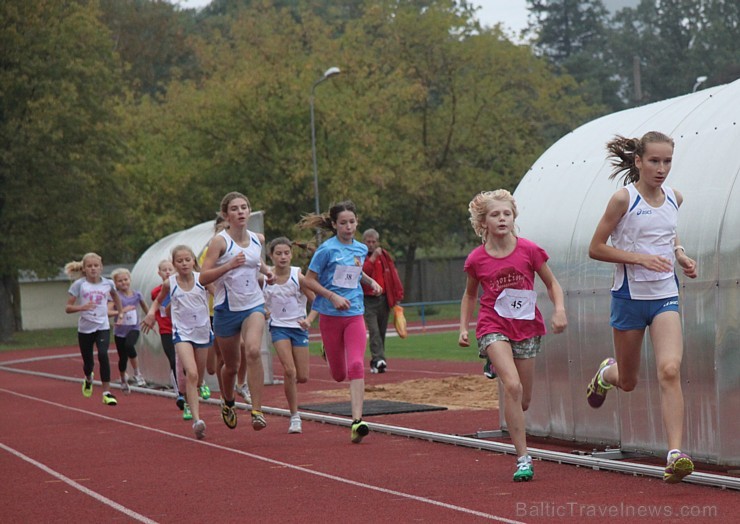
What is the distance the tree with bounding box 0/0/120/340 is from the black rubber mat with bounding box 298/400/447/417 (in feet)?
109

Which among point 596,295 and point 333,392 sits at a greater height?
point 596,295

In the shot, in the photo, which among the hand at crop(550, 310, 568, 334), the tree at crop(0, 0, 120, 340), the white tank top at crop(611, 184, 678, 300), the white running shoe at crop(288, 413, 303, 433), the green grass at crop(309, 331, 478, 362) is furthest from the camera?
the tree at crop(0, 0, 120, 340)

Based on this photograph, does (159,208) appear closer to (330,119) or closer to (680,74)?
(330,119)

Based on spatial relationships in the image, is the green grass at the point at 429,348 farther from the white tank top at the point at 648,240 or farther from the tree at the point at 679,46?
the tree at the point at 679,46

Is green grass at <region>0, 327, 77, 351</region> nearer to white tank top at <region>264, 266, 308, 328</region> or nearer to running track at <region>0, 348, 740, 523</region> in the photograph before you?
running track at <region>0, 348, 740, 523</region>

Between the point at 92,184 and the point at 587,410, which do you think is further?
the point at 92,184

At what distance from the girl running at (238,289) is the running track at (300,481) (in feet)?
2.80

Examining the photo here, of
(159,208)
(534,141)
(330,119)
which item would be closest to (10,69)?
(159,208)

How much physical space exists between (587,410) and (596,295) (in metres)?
1.04

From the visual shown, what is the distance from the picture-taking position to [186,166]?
53.1m

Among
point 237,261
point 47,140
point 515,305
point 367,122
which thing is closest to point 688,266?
point 515,305

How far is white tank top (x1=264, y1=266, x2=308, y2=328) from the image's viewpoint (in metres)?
14.0

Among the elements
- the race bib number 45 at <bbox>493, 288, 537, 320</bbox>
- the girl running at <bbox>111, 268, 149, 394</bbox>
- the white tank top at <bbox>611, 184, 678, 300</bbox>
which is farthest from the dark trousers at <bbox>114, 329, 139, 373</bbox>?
the white tank top at <bbox>611, 184, 678, 300</bbox>

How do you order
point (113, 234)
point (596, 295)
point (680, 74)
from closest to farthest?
1. point (596, 295)
2. point (113, 234)
3. point (680, 74)
